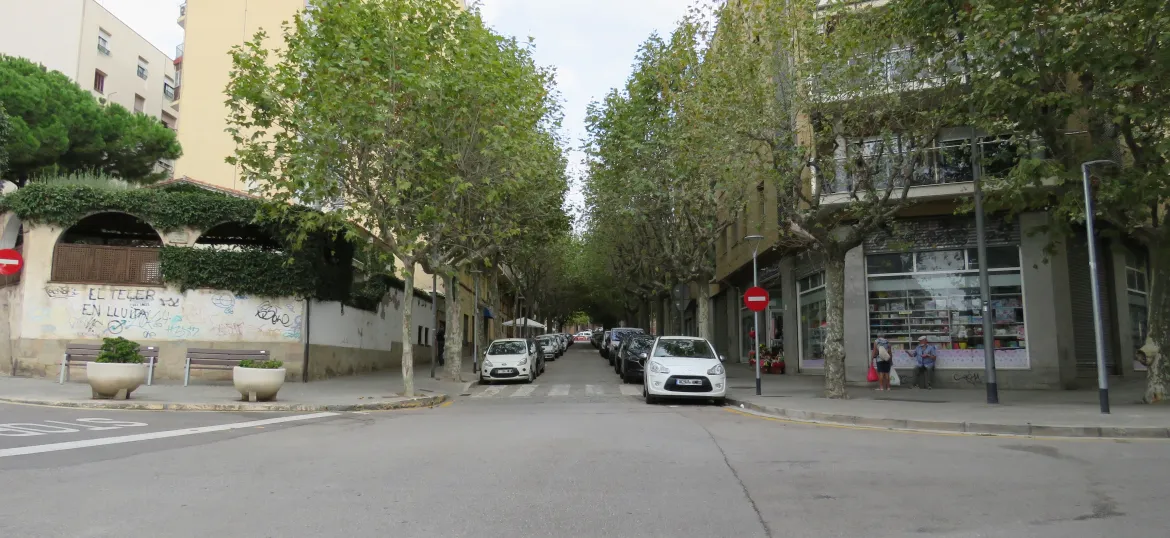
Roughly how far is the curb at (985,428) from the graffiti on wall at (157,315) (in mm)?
14552

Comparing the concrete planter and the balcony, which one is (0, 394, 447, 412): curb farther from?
the balcony

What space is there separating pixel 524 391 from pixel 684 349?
19.0 ft

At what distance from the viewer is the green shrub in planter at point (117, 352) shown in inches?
563

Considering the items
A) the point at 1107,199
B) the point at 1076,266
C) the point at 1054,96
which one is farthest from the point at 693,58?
the point at 1076,266

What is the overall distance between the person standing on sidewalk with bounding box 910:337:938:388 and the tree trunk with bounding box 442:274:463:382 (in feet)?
45.5

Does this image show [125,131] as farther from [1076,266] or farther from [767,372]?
[1076,266]

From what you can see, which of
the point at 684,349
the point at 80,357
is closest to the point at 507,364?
the point at 684,349

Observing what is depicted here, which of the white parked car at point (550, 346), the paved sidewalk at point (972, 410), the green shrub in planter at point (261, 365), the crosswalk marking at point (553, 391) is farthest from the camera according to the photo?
the white parked car at point (550, 346)

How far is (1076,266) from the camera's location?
21000 millimetres

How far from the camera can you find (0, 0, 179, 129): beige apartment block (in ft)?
116

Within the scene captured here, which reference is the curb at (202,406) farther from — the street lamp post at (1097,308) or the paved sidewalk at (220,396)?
the street lamp post at (1097,308)

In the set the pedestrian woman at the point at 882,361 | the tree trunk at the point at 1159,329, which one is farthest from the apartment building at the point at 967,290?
the tree trunk at the point at 1159,329

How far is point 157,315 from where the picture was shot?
64.1ft

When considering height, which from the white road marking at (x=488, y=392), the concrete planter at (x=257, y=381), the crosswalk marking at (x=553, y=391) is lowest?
the white road marking at (x=488, y=392)
